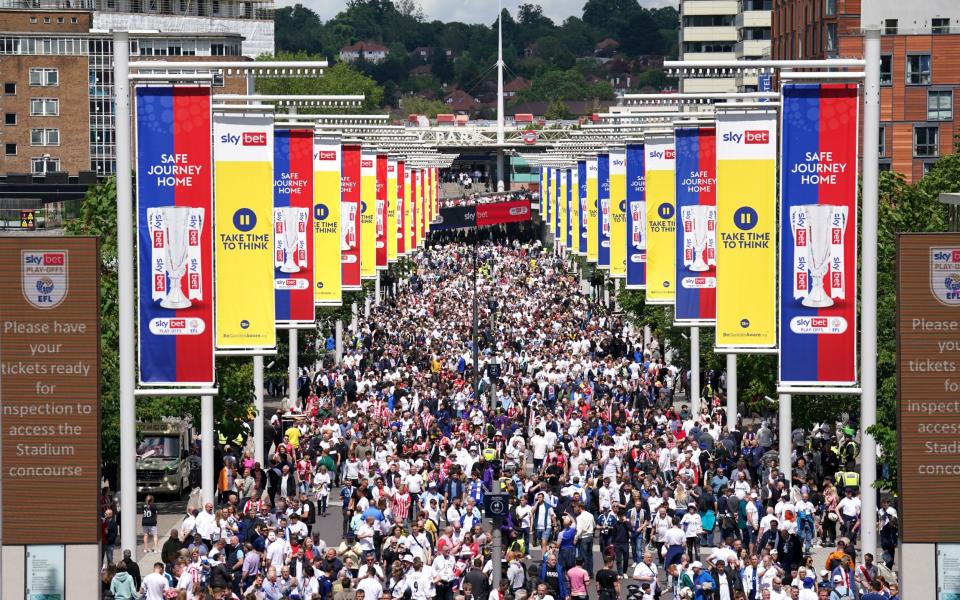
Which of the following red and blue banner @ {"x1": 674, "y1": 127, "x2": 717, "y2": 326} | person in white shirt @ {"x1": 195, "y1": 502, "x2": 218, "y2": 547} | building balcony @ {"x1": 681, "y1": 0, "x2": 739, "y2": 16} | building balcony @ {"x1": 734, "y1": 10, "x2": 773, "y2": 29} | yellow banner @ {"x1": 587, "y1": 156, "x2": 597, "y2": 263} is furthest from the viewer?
building balcony @ {"x1": 681, "y1": 0, "x2": 739, "y2": 16}

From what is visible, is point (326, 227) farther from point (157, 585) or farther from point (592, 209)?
point (592, 209)

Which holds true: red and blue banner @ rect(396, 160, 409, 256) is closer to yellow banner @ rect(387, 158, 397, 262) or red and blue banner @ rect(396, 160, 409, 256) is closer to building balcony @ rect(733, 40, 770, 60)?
yellow banner @ rect(387, 158, 397, 262)

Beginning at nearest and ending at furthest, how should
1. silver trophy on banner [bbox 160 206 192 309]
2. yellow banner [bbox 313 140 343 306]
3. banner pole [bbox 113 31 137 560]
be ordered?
1. banner pole [bbox 113 31 137 560]
2. silver trophy on banner [bbox 160 206 192 309]
3. yellow banner [bbox 313 140 343 306]

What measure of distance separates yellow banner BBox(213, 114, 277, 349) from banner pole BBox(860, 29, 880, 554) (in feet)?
28.7

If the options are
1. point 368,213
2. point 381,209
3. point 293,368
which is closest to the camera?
point 293,368

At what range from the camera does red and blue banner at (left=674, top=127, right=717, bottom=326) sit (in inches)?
1405

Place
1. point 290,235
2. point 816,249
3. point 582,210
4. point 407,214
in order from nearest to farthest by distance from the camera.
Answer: point 816,249
point 290,235
point 582,210
point 407,214

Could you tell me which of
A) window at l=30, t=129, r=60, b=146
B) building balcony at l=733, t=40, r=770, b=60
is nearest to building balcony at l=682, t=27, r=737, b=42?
building balcony at l=733, t=40, r=770, b=60

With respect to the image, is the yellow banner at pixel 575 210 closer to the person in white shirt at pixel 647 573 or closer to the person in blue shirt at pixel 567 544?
the person in blue shirt at pixel 567 544

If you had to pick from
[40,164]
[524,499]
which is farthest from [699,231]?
[40,164]

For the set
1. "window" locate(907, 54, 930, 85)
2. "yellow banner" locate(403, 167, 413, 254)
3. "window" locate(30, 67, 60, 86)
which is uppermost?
"window" locate(30, 67, 60, 86)

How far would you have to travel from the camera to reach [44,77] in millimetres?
123688

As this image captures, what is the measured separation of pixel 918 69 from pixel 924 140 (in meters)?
3.09

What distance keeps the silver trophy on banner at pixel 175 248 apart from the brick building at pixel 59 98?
99226mm
